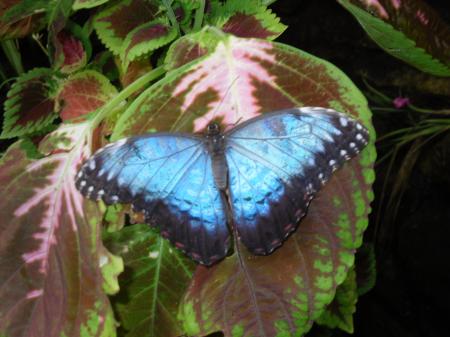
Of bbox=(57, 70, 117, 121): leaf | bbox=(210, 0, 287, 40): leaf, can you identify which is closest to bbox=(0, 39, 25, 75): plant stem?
bbox=(57, 70, 117, 121): leaf

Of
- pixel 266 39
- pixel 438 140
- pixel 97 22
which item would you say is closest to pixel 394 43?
pixel 266 39

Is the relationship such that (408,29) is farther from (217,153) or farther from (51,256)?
(51,256)

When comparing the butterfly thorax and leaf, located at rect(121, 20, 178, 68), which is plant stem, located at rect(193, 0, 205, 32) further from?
the butterfly thorax

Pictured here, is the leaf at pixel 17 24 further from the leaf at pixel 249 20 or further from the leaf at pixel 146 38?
the leaf at pixel 249 20

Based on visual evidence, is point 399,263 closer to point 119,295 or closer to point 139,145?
point 119,295

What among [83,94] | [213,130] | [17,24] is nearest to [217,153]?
[213,130]
